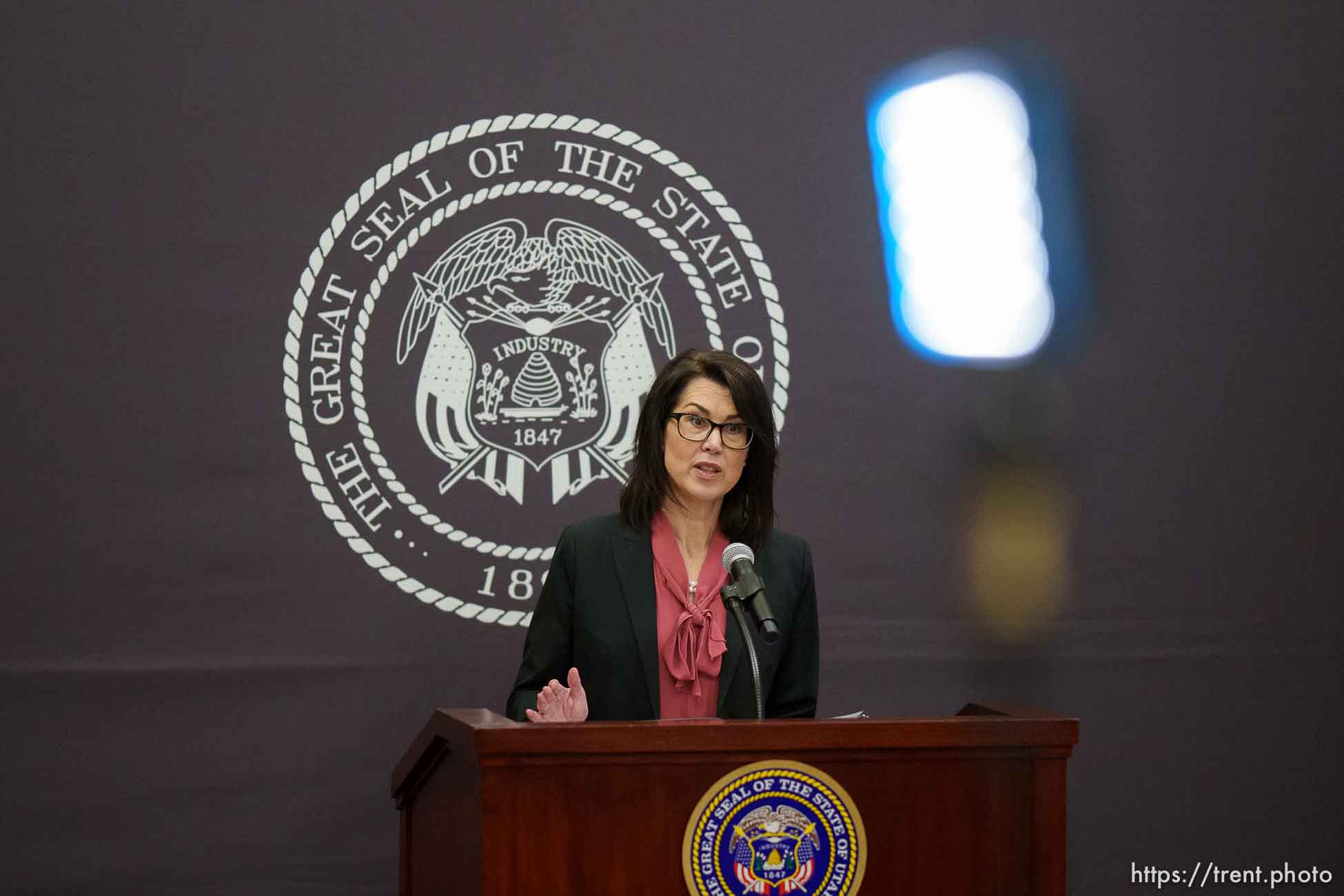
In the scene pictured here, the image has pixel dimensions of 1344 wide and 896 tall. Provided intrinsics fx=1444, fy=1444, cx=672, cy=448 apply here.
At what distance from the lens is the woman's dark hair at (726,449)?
8.80ft

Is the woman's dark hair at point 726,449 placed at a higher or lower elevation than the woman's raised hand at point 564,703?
higher

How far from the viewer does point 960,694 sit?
365 cm

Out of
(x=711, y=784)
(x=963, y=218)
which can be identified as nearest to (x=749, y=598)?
(x=711, y=784)

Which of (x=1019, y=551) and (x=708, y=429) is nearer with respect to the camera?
(x=708, y=429)

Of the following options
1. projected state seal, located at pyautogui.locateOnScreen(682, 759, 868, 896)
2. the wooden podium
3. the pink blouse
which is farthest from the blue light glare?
projected state seal, located at pyautogui.locateOnScreen(682, 759, 868, 896)

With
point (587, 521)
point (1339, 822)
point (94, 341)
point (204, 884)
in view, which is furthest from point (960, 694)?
point (94, 341)

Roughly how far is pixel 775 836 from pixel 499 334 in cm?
187

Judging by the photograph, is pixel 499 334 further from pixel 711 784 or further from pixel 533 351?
pixel 711 784

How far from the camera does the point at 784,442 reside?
3650 mm

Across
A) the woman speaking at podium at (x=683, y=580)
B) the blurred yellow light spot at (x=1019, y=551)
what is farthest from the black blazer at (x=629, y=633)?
the blurred yellow light spot at (x=1019, y=551)

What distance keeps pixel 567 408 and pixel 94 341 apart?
3.68 ft

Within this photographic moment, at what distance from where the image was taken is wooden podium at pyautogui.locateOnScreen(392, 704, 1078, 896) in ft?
6.35

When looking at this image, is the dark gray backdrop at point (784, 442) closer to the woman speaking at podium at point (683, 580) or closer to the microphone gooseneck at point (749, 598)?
the woman speaking at podium at point (683, 580)

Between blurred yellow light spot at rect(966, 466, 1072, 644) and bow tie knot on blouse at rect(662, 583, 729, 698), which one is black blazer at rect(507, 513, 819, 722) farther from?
blurred yellow light spot at rect(966, 466, 1072, 644)
